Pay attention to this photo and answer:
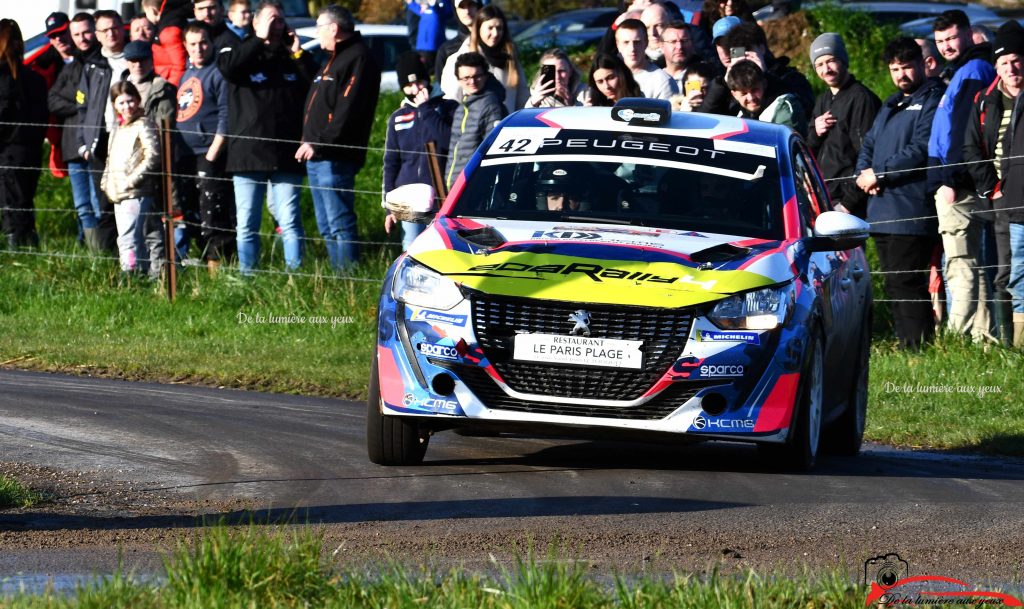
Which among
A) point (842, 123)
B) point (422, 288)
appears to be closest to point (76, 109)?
point (842, 123)

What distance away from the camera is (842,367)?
10.6m

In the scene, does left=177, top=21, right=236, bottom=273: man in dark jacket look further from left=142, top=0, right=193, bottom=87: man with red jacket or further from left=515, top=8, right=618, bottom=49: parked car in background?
left=515, top=8, right=618, bottom=49: parked car in background

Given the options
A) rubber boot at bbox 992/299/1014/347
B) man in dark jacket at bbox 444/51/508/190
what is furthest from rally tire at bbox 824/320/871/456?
man in dark jacket at bbox 444/51/508/190

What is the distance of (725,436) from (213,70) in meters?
10.0

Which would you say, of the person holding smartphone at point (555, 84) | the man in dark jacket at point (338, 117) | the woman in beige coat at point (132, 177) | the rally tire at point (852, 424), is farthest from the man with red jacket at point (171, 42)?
the rally tire at point (852, 424)

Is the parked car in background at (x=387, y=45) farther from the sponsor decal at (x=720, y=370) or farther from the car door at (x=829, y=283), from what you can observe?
the sponsor decal at (x=720, y=370)

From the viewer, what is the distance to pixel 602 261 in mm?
9086

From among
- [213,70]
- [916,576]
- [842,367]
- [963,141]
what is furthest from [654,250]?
[213,70]

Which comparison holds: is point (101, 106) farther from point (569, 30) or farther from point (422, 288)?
point (569, 30)

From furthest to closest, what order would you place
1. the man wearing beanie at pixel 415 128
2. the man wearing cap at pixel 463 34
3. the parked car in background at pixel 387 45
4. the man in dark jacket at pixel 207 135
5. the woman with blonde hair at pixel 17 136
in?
1. the parked car in background at pixel 387 45
2. the woman with blonde hair at pixel 17 136
3. the man wearing cap at pixel 463 34
4. the man in dark jacket at pixel 207 135
5. the man wearing beanie at pixel 415 128

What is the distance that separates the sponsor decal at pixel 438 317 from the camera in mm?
8906

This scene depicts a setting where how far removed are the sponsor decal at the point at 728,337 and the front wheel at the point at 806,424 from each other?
394mm

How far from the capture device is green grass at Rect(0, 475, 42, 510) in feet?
26.1

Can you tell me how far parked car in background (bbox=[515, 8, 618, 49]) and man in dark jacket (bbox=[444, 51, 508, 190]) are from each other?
13914mm
